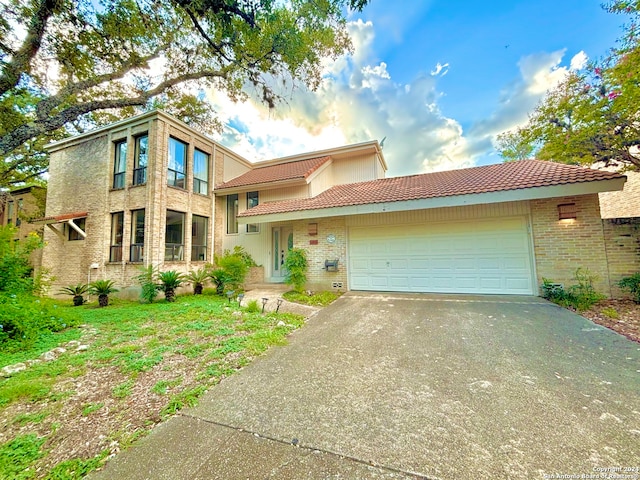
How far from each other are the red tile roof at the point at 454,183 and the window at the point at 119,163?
5726mm

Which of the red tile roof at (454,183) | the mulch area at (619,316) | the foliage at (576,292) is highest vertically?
the red tile roof at (454,183)

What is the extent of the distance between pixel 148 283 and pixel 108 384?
6208mm

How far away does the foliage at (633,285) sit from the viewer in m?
5.36

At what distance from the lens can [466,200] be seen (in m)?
6.44

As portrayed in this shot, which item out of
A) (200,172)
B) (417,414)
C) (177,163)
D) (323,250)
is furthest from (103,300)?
(417,414)

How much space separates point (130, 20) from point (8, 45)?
10.4 ft

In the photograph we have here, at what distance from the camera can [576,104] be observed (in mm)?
8852

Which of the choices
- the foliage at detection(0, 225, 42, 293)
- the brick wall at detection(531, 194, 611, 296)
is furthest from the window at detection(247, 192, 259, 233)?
the brick wall at detection(531, 194, 611, 296)

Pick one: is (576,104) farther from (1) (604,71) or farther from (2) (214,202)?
(2) (214,202)

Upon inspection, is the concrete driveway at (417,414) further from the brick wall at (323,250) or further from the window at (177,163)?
the window at (177,163)

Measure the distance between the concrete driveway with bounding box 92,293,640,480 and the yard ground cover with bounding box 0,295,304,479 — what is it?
1.02 feet

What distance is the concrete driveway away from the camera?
164cm

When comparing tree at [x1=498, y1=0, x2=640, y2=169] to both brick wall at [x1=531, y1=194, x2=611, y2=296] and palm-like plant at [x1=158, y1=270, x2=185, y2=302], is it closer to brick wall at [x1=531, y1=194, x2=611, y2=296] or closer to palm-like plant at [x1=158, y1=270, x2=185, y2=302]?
brick wall at [x1=531, y1=194, x2=611, y2=296]

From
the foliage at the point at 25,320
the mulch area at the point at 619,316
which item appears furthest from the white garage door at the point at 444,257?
the foliage at the point at 25,320
